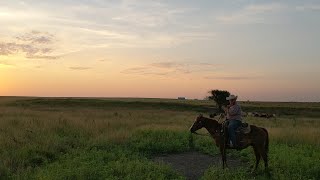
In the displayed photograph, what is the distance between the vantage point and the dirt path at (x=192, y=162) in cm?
1382

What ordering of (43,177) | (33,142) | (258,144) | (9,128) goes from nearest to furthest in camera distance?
(43,177) < (258,144) < (33,142) < (9,128)

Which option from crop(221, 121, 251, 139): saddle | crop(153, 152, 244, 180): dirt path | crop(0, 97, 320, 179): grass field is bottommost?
crop(153, 152, 244, 180): dirt path

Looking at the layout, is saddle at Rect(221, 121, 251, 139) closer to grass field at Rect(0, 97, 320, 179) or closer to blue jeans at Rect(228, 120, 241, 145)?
blue jeans at Rect(228, 120, 241, 145)

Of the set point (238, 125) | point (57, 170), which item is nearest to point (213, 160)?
point (238, 125)

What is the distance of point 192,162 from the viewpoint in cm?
1592

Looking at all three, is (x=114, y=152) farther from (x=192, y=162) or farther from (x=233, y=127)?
(x=233, y=127)

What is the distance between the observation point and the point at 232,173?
1264 cm

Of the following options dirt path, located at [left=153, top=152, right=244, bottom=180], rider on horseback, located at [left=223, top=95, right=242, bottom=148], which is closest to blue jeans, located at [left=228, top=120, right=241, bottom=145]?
rider on horseback, located at [left=223, top=95, right=242, bottom=148]

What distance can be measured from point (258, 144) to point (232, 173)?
134 centimetres

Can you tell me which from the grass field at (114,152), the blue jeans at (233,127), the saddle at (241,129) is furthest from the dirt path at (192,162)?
the saddle at (241,129)

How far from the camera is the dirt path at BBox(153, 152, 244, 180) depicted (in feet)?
45.3

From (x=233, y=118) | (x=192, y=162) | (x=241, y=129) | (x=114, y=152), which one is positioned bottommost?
(x=192, y=162)

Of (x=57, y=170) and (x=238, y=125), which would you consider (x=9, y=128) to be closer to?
(x=57, y=170)

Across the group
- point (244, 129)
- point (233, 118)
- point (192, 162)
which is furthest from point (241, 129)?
point (192, 162)
